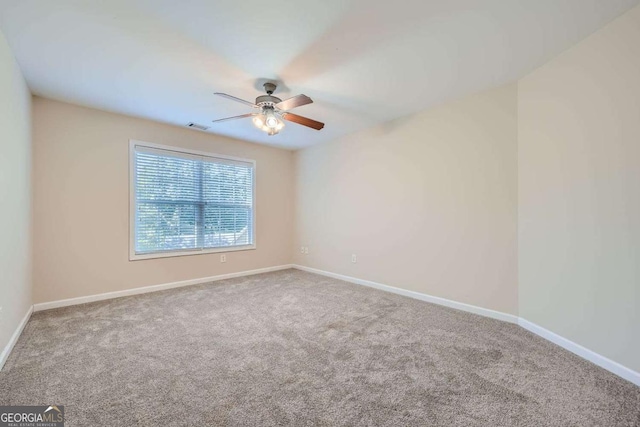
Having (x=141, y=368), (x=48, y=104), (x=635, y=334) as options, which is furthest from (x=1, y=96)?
(x=635, y=334)

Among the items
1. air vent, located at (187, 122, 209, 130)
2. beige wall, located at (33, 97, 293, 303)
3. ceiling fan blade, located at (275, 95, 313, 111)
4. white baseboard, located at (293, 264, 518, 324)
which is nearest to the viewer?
ceiling fan blade, located at (275, 95, 313, 111)

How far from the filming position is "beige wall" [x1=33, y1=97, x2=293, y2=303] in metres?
3.17

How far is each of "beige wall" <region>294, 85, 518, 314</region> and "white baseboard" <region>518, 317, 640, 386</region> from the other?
26 cm

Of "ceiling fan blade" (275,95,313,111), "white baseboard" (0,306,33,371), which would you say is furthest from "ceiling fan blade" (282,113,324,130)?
"white baseboard" (0,306,33,371)

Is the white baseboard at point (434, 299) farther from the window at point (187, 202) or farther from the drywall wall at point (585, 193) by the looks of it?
the window at point (187, 202)

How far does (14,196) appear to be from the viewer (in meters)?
2.34

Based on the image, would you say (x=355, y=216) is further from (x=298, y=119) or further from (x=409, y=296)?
(x=298, y=119)

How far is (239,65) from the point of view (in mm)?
2457

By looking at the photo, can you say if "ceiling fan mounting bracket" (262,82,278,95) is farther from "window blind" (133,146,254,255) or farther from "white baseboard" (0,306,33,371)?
"white baseboard" (0,306,33,371)

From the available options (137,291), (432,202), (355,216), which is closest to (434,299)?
A: (432,202)

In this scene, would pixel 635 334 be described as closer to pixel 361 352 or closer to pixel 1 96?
pixel 361 352

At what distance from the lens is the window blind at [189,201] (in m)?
3.89

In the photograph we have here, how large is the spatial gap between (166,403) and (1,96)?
2410mm

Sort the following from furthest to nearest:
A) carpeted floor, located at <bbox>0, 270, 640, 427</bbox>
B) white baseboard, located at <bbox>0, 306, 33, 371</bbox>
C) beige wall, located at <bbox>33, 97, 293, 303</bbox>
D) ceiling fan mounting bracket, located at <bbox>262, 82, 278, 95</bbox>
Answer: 1. beige wall, located at <bbox>33, 97, 293, 303</bbox>
2. ceiling fan mounting bracket, located at <bbox>262, 82, 278, 95</bbox>
3. white baseboard, located at <bbox>0, 306, 33, 371</bbox>
4. carpeted floor, located at <bbox>0, 270, 640, 427</bbox>
